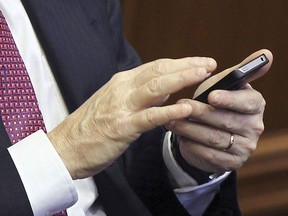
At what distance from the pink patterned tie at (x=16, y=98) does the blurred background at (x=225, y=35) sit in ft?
2.49

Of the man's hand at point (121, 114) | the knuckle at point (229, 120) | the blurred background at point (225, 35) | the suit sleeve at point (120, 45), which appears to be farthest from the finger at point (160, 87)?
the blurred background at point (225, 35)

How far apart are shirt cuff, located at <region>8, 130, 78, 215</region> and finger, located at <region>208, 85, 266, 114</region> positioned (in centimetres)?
22

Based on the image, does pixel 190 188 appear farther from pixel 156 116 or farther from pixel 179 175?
pixel 156 116

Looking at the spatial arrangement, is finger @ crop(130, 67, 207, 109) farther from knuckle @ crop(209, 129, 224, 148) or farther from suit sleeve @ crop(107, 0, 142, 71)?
suit sleeve @ crop(107, 0, 142, 71)

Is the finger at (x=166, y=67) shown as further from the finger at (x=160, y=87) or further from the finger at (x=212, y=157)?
the finger at (x=212, y=157)

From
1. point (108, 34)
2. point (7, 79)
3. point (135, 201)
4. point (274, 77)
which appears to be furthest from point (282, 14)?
point (7, 79)

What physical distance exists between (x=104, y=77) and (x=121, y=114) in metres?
0.33

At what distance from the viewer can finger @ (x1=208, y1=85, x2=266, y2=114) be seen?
840mm

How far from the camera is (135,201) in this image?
1065 millimetres

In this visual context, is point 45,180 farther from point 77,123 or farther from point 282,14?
point 282,14

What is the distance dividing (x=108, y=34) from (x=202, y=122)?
0.35 meters

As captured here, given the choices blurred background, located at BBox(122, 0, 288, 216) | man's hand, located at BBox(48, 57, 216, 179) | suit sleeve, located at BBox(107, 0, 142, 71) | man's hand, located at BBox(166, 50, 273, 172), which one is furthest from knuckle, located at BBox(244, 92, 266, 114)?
blurred background, located at BBox(122, 0, 288, 216)

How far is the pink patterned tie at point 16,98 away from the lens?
0.90 m

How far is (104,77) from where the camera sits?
110 centimetres
